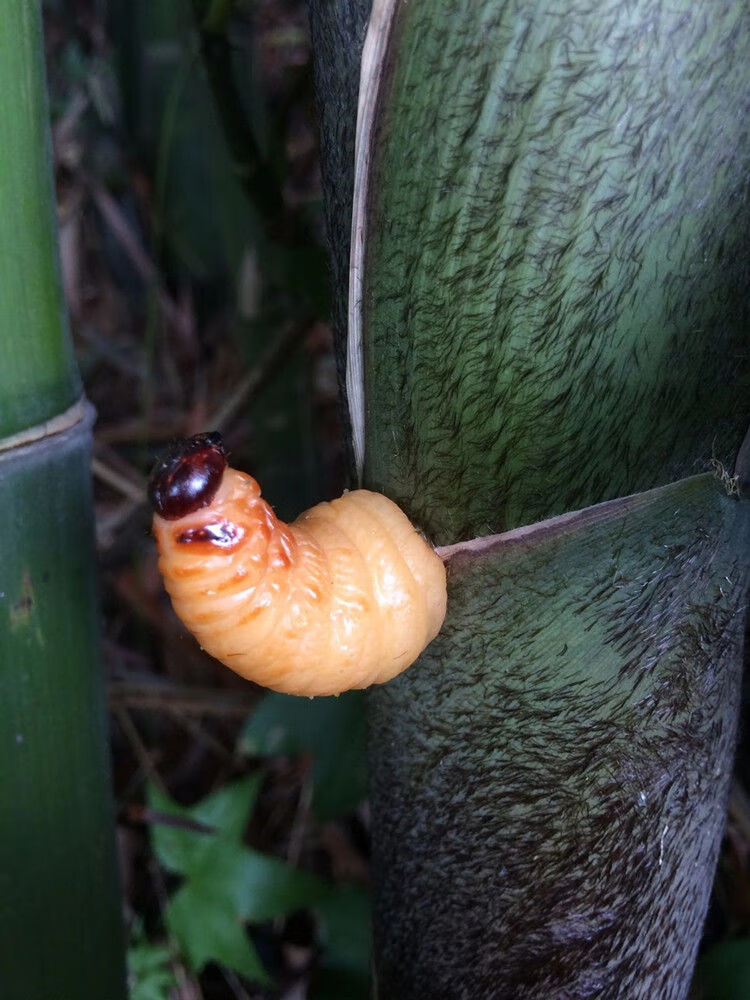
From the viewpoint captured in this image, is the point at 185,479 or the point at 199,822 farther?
the point at 199,822

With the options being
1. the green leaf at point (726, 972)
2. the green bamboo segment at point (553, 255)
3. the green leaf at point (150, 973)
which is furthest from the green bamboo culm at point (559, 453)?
the green leaf at point (150, 973)

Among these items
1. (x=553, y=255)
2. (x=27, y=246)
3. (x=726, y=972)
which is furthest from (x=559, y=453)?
(x=726, y=972)

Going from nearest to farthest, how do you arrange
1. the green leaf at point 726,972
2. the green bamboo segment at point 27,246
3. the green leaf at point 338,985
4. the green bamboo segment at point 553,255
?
the green bamboo segment at point 553,255, the green bamboo segment at point 27,246, the green leaf at point 726,972, the green leaf at point 338,985

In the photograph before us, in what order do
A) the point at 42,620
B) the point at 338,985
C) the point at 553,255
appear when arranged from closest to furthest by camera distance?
the point at 553,255 < the point at 42,620 < the point at 338,985

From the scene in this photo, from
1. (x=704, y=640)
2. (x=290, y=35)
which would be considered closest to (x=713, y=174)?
(x=704, y=640)

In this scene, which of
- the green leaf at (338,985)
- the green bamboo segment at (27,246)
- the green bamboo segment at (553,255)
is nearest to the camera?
the green bamboo segment at (553,255)

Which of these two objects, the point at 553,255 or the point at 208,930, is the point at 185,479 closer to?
the point at 553,255

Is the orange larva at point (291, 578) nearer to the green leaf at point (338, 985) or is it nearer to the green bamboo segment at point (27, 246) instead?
the green bamboo segment at point (27, 246)

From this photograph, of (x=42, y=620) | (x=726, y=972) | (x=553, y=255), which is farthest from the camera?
(x=726, y=972)
